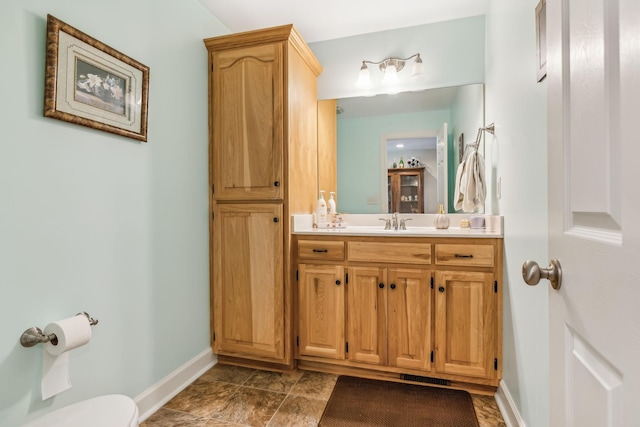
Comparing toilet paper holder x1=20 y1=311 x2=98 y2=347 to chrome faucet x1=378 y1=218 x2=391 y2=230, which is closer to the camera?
toilet paper holder x1=20 y1=311 x2=98 y2=347

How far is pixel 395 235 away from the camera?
192 centimetres

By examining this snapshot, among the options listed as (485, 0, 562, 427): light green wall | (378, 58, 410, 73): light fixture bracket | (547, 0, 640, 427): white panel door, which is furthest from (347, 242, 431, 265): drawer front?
(378, 58, 410, 73): light fixture bracket

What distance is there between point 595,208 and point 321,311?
172 centimetres

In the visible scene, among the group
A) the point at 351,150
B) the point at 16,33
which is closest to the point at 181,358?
the point at 16,33

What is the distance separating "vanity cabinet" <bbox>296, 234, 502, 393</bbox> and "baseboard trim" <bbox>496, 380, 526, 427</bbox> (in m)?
0.07

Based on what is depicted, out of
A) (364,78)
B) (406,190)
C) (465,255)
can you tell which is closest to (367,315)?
(465,255)

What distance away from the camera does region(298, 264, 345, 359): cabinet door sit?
2.01 m

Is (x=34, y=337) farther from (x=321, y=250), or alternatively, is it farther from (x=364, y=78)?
(x=364, y=78)

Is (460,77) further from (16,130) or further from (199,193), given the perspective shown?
(16,130)

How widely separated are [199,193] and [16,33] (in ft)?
3.74

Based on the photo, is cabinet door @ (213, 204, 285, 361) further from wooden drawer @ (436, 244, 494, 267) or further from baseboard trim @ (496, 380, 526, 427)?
baseboard trim @ (496, 380, 526, 427)

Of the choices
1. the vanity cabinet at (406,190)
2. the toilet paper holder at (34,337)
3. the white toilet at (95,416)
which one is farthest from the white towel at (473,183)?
the toilet paper holder at (34,337)

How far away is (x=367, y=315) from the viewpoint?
1959 mm

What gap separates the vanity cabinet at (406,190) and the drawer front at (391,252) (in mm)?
640
